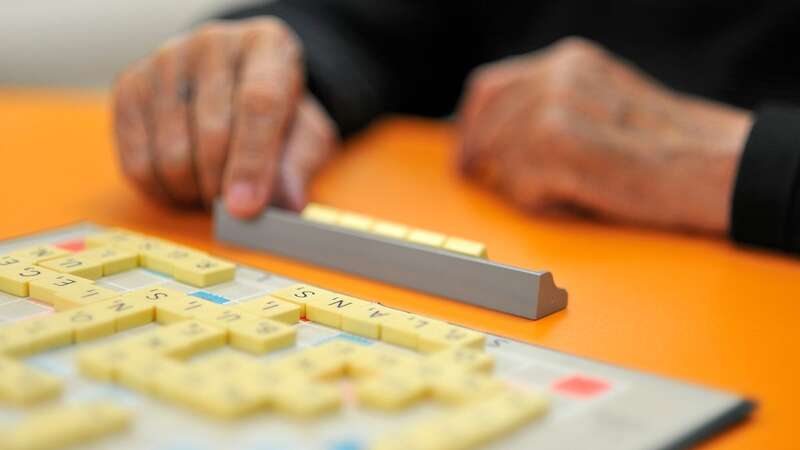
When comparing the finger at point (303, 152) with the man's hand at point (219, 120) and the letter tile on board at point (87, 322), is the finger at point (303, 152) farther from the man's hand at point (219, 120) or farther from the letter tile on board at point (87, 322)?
the letter tile on board at point (87, 322)

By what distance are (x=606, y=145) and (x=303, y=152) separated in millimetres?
319

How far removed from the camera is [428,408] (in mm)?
536

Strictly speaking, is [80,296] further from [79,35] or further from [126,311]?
[79,35]

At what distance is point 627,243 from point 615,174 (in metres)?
0.09

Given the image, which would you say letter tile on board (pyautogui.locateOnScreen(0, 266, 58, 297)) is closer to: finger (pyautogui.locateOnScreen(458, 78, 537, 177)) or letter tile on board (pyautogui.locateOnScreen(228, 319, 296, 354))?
letter tile on board (pyautogui.locateOnScreen(228, 319, 296, 354))

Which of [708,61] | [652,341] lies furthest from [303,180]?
[708,61]

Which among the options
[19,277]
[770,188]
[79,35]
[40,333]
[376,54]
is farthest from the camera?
[79,35]

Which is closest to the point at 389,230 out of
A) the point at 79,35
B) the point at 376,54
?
the point at 376,54

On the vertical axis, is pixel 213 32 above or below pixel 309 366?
above

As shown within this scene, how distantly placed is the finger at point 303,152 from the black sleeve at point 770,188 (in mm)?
408

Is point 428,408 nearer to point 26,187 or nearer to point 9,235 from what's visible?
point 9,235

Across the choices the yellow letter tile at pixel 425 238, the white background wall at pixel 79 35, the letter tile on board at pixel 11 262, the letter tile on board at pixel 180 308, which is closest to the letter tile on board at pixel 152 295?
the letter tile on board at pixel 180 308

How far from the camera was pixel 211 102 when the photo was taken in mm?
1008

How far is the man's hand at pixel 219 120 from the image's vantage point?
3.18 feet
